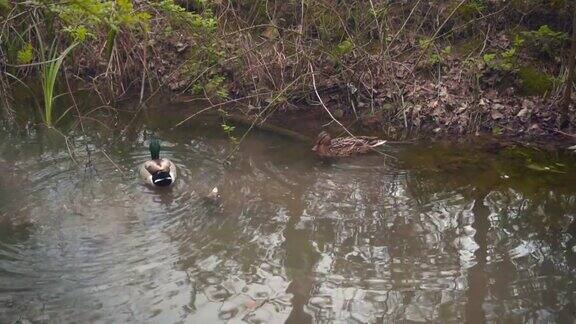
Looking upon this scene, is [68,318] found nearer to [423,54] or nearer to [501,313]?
[501,313]

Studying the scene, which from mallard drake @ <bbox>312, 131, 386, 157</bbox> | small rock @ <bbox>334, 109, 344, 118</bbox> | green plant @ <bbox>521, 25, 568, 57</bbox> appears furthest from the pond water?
green plant @ <bbox>521, 25, 568, 57</bbox>

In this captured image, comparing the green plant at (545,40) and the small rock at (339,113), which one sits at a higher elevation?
the green plant at (545,40)

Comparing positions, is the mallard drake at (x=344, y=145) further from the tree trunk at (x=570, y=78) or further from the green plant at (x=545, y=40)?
the green plant at (x=545, y=40)

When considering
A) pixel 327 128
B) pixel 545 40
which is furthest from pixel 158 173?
pixel 545 40

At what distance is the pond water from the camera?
4.68m

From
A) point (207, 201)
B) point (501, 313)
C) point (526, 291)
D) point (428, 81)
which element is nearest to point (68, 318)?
point (207, 201)

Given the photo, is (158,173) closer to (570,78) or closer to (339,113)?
(339,113)

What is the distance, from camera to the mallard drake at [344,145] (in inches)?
304

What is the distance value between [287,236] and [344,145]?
229cm

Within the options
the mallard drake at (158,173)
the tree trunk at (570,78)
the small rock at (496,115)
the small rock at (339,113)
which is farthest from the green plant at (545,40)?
the mallard drake at (158,173)

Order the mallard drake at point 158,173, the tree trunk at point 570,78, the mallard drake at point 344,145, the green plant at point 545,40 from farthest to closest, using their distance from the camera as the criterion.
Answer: the green plant at point 545,40 → the tree trunk at point 570,78 → the mallard drake at point 344,145 → the mallard drake at point 158,173

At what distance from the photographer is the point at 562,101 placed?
8203 mm

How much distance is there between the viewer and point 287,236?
5.78 meters

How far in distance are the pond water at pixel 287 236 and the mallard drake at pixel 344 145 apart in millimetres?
126
